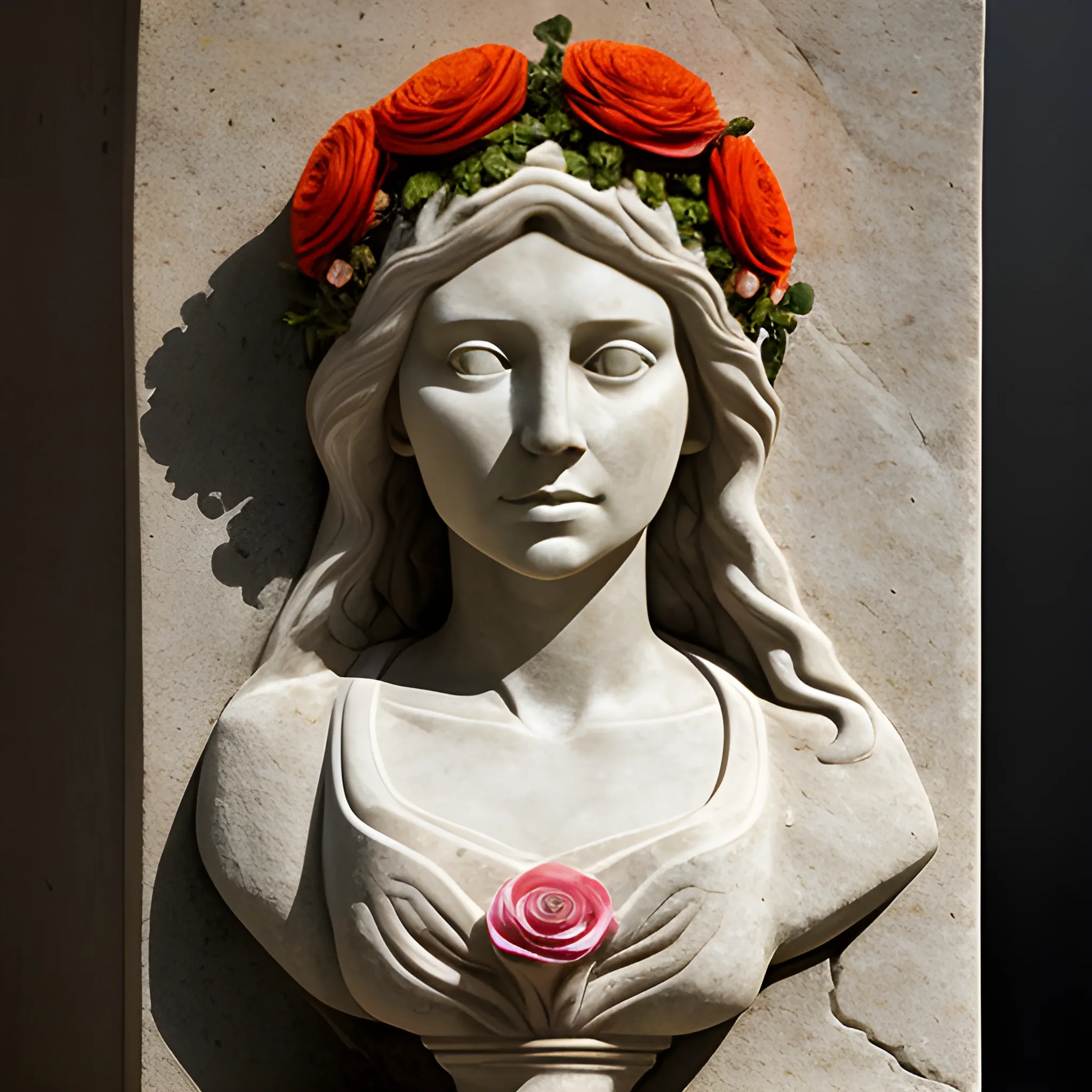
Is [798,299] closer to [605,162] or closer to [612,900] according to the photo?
[605,162]

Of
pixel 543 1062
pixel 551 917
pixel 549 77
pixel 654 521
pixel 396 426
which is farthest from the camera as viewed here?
pixel 654 521

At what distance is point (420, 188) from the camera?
290cm

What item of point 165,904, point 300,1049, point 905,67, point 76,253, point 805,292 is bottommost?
point 300,1049

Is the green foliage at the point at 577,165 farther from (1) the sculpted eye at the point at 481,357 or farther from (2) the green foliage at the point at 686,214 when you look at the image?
(1) the sculpted eye at the point at 481,357

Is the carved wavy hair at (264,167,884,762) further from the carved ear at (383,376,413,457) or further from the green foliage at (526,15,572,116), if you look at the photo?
the green foliage at (526,15,572,116)

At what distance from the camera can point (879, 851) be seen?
9.69 ft

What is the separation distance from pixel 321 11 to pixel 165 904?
1460 mm

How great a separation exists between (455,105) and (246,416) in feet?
2.03

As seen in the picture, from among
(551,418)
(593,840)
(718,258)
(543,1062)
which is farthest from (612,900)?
(718,258)

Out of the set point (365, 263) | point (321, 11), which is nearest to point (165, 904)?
point (365, 263)

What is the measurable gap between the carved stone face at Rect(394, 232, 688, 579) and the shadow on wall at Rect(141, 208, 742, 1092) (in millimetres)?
324

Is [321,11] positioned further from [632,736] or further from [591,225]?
[632,736]

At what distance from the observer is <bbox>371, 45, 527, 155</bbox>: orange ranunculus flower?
2873 millimetres

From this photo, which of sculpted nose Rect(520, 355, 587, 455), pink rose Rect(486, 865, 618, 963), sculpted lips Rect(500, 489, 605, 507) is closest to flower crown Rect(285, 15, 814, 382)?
sculpted nose Rect(520, 355, 587, 455)
